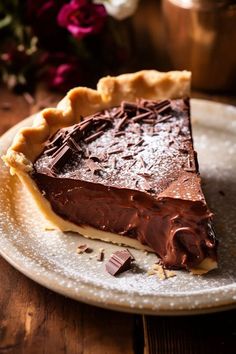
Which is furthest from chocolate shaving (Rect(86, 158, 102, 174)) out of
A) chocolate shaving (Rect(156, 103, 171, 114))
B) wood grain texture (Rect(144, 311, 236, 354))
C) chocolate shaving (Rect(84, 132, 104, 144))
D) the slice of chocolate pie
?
wood grain texture (Rect(144, 311, 236, 354))

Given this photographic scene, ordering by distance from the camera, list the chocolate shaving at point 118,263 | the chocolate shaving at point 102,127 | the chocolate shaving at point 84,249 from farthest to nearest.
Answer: the chocolate shaving at point 102,127 → the chocolate shaving at point 84,249 → the chocolate shaving at point 118,263

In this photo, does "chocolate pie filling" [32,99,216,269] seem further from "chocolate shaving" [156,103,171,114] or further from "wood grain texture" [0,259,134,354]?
"wood grain texture" [0,259,134,354]

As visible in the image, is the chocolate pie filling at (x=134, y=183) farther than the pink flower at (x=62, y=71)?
No

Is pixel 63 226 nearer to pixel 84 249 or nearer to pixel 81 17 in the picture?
pixel 84 249

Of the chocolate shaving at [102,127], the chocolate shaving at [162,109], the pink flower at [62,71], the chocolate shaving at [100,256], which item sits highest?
the chocolate shaving at [102,127]

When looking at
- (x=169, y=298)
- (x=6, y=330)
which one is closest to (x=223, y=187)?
(x=169, y=298)

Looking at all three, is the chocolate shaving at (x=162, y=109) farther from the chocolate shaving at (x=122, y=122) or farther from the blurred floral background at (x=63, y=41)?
the blurred floral background at (x=63, y=41)

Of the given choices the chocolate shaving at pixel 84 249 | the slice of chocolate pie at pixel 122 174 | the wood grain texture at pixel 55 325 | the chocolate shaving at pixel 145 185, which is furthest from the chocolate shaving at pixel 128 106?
the wood grain texture at pixel 55 325

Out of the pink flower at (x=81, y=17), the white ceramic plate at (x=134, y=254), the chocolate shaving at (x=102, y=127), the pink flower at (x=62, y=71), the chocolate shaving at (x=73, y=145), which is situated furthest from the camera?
the pink flower at (x=62, y=71)
